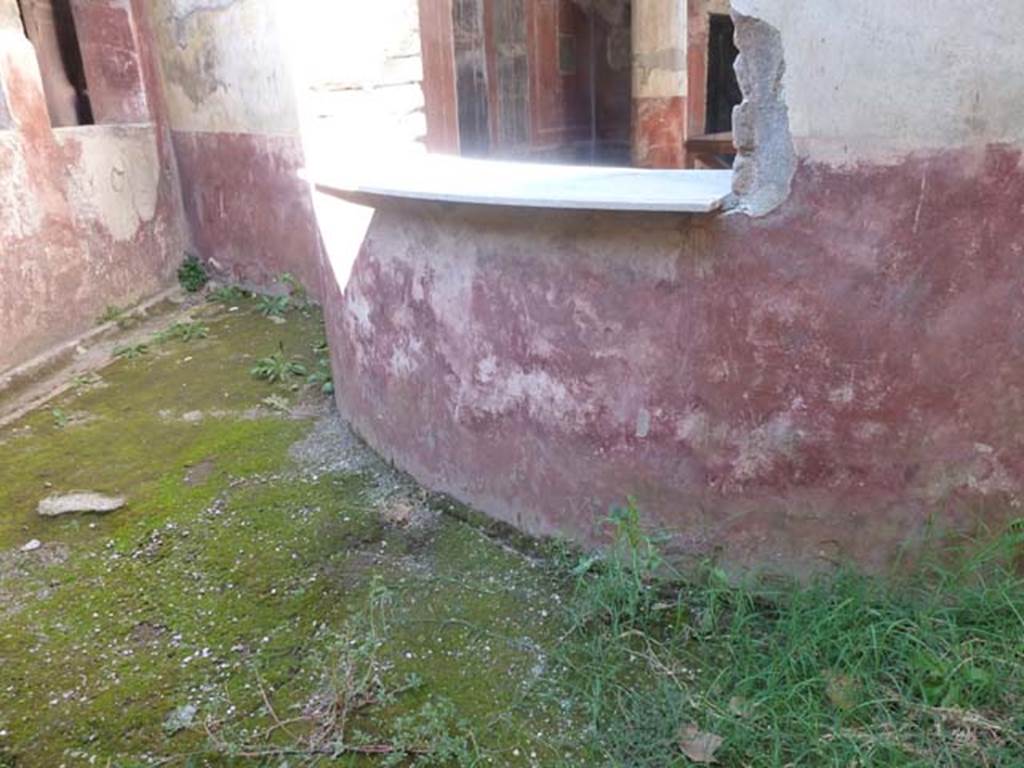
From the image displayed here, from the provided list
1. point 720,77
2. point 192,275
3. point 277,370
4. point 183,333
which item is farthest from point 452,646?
point 720,77

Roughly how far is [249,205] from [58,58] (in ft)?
8.89

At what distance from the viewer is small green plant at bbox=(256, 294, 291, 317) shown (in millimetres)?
4852

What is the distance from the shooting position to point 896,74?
164 cm

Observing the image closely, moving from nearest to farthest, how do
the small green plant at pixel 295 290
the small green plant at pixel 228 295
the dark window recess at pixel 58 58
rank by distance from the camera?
the small green plant at pixel 295 290 < the small green plant at pixel 228 295 < the dark window recess at pixel 58 58

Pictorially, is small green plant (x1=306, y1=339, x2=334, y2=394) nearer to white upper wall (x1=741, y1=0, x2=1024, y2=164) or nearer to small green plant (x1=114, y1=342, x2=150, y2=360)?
small green plant (x1=114, y1=342, x2=150, y2=360)

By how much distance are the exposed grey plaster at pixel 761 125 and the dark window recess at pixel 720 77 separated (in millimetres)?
6315

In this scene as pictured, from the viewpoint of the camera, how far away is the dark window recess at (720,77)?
7668 mm

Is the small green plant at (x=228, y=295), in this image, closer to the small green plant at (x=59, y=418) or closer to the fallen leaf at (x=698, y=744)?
the small green plant at (x=59, y=418)

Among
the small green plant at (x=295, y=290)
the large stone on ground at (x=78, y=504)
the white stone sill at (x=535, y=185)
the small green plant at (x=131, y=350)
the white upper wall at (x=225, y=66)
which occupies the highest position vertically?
→ the white upper wall at (x=225, y=66)

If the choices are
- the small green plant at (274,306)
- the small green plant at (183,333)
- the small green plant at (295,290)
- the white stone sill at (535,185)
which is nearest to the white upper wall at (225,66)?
the small green plant at (295,290)

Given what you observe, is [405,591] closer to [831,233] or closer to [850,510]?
[850,510]

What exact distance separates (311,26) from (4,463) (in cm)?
208

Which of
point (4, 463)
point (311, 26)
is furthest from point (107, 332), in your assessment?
point (311, 26)

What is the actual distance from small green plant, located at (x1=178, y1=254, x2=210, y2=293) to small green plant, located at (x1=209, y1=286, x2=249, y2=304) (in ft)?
0.70
